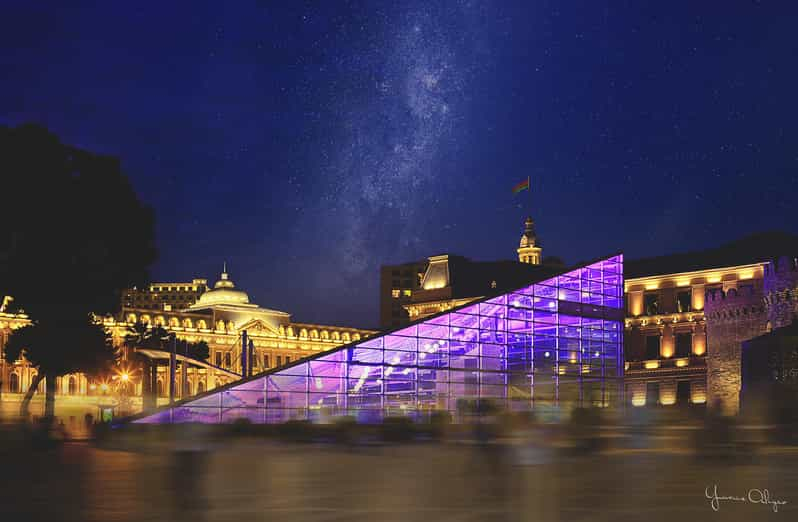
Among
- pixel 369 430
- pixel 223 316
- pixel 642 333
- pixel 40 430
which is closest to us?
pixel 369 430

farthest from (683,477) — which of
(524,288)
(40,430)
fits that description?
(524,288)

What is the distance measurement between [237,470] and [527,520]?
20.9 feet

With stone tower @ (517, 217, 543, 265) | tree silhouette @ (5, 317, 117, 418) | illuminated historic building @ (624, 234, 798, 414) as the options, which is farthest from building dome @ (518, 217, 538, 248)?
tree silhouette @ (5, 317, 117, 418)

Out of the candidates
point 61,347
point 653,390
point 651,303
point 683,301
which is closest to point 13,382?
point 61,347

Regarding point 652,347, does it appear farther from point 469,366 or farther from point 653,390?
point 469,366

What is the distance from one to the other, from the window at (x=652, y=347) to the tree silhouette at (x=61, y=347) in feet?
192

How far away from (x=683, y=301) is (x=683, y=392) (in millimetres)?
10057

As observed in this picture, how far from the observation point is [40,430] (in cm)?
2736

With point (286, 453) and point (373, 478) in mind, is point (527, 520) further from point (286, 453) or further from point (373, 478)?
point (286, 453)

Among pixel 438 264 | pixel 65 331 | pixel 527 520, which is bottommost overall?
pixel 527 520

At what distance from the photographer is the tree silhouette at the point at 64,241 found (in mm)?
51719

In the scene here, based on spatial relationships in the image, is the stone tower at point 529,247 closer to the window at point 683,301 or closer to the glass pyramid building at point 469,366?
the window at point 683,301

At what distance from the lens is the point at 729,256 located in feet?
335

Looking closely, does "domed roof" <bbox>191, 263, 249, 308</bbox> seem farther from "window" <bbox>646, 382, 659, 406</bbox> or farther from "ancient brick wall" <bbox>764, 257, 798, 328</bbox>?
"ancient brick wall" <bbox>764, 257, 798, 328</bbox>
